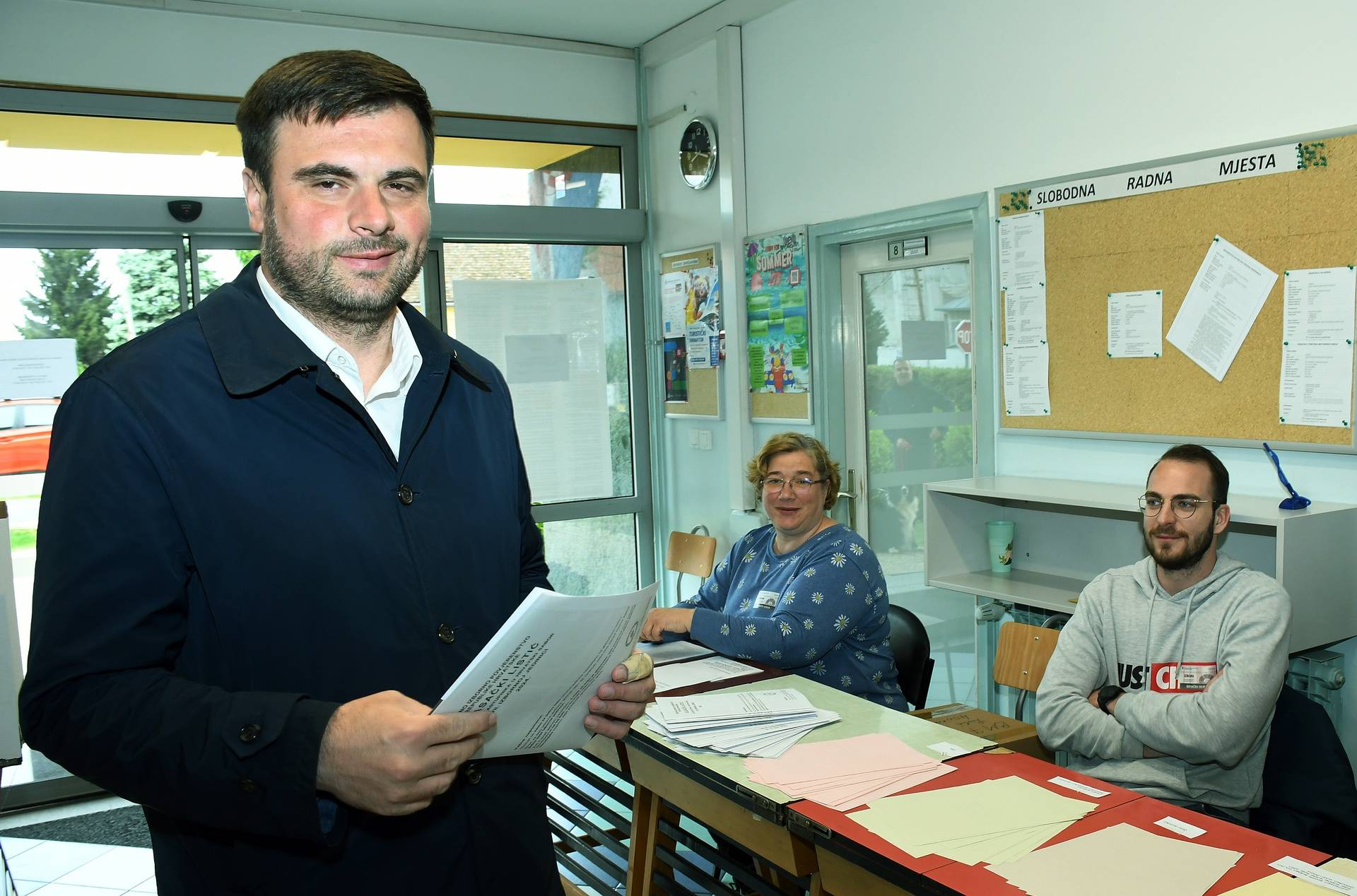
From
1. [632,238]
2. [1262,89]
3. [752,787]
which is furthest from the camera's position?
[632,238]

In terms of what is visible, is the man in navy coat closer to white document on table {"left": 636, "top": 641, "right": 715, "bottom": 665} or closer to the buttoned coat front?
the buttoned coat front

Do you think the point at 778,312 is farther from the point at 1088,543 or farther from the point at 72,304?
Result: the point at 72,304

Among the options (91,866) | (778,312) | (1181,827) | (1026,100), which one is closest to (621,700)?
(1181,827)

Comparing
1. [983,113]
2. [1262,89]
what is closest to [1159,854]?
[1262,89]

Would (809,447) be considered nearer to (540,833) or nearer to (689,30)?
(540,833)

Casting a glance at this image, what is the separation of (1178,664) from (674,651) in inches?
52.8

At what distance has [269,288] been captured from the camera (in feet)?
3.93

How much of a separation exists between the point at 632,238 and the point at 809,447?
2662 millimetres

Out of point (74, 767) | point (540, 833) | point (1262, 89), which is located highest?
point (1262, 89)

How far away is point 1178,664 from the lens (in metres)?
2.57

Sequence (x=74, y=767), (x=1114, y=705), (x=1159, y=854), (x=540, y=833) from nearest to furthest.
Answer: (x=74, y=767) → (x=540, y=833) → (x=1159, y=854) → (x=1114, y=705)

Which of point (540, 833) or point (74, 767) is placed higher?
point (74, 767)

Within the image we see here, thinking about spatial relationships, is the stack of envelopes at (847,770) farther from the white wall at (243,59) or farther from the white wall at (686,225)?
the white wall at (243,59)

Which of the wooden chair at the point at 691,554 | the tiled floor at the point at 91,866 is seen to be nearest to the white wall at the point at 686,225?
the wooden chair at the point at 691,554
